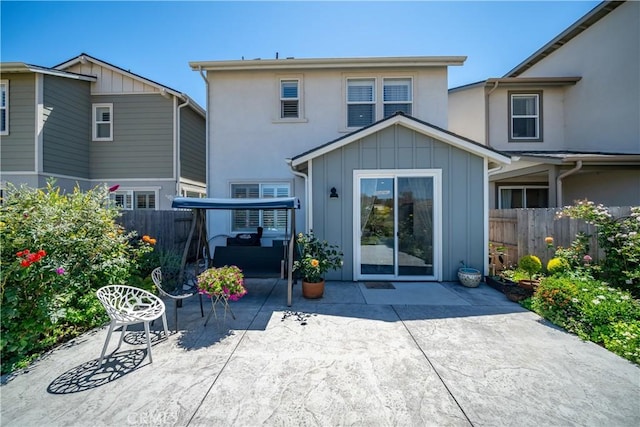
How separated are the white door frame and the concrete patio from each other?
80.2 inches

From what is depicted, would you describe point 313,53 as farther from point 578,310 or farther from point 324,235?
point 578,310

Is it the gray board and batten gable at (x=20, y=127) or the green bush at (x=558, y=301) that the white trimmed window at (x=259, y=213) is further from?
the gray board and batten gable at (x=20, y=127)

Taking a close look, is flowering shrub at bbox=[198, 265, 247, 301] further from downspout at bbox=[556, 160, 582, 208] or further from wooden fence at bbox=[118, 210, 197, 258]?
downspout at bbox=[556, 160, 582, 208]

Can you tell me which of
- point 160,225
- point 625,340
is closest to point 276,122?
point 160,225

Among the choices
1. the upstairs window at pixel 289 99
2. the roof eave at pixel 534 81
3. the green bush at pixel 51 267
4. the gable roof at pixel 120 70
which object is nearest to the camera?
the green bush at pixel 51 267

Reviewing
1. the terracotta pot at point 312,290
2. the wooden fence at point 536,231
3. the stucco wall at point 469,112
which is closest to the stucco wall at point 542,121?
the stucco wall at point 469,112

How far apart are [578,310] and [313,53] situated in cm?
934

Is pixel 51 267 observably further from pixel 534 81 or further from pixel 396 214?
pixel 534 81

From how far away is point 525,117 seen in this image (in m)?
10.3

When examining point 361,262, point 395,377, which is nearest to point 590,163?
point 361,262

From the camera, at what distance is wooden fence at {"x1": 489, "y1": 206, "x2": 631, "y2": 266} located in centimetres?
551

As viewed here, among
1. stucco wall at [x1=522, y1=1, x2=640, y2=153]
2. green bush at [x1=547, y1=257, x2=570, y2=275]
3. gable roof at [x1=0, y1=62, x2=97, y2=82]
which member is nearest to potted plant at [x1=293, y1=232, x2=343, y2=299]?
green bush at [x1=547, y1=257, x2=570, y2=275]

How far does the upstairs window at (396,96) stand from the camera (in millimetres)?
8508

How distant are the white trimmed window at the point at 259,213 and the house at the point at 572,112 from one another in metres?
7.30
